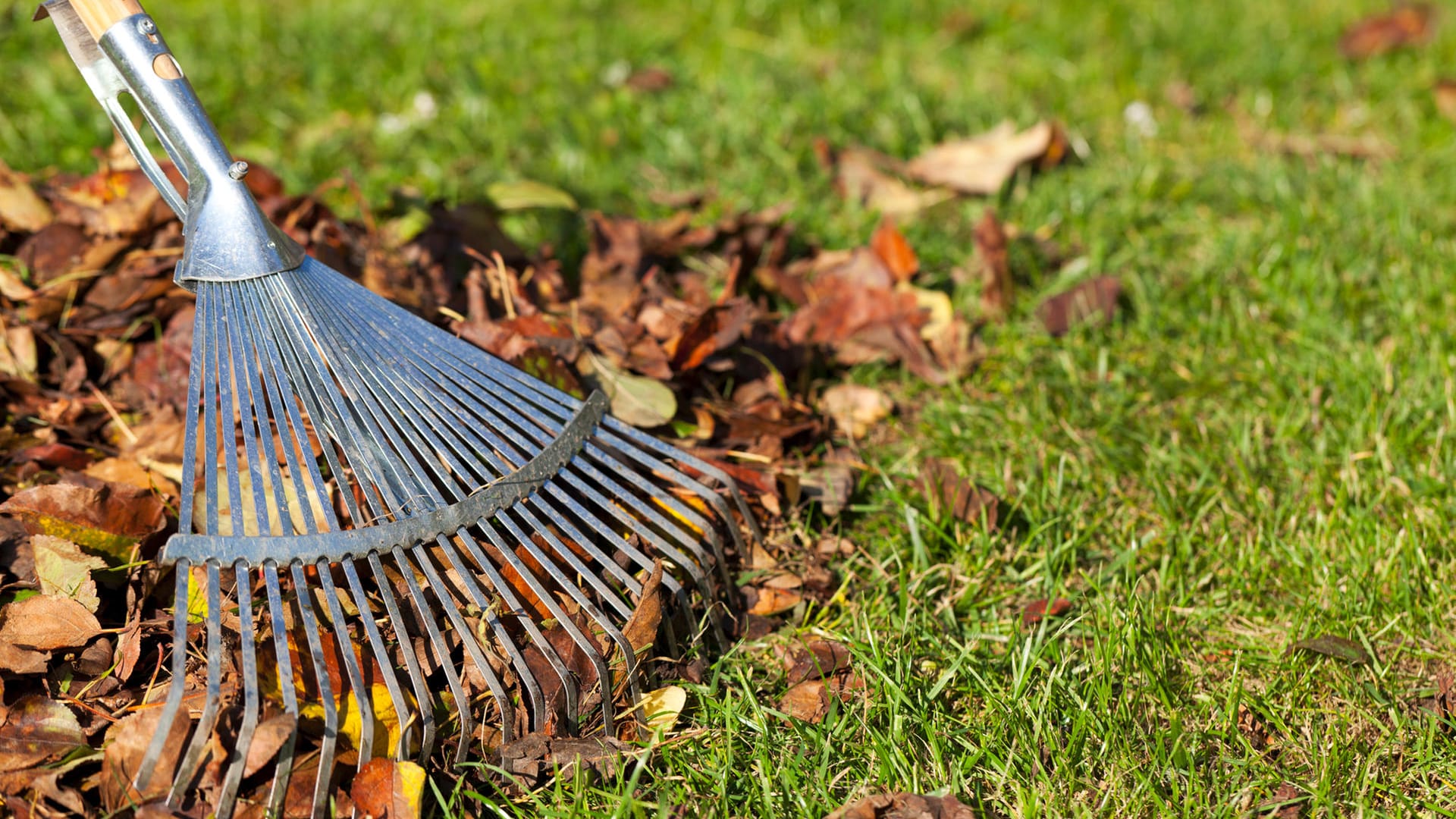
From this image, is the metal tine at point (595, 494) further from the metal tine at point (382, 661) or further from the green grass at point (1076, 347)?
the metal tine at point (382, 661)

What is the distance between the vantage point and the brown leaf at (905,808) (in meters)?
1.57

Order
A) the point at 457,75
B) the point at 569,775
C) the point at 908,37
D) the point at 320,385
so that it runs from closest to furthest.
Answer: the point at 569,775 < the point at 320,385 < the point at 457,75 < the point at 908,37

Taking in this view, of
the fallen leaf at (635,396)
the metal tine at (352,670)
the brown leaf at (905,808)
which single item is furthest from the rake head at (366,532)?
the brown leaf at (905,808)

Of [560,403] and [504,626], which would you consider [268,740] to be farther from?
[560,403]

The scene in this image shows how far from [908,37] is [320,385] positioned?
2.82m

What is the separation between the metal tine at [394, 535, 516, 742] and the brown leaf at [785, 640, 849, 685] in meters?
0.45

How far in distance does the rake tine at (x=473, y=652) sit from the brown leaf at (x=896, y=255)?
141cm

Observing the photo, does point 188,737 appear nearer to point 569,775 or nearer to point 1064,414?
point 569,775

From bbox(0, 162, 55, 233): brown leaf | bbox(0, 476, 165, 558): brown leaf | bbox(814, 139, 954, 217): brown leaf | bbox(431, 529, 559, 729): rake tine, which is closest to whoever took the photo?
bbox(431, 529, 559, 729): rake tine

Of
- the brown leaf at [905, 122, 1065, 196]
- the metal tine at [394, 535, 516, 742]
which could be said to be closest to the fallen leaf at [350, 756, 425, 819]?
the metal tine at [394, 535, 516, 742]

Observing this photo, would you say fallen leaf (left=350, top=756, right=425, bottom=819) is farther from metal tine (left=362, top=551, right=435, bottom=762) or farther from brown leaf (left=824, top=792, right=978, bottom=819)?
brown leaf (left=824, top=792, right=978, bottom=819)

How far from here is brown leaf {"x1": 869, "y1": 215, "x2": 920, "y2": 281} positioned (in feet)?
8.95

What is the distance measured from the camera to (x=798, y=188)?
324 centimetres

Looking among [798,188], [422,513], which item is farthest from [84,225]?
[798,188]
